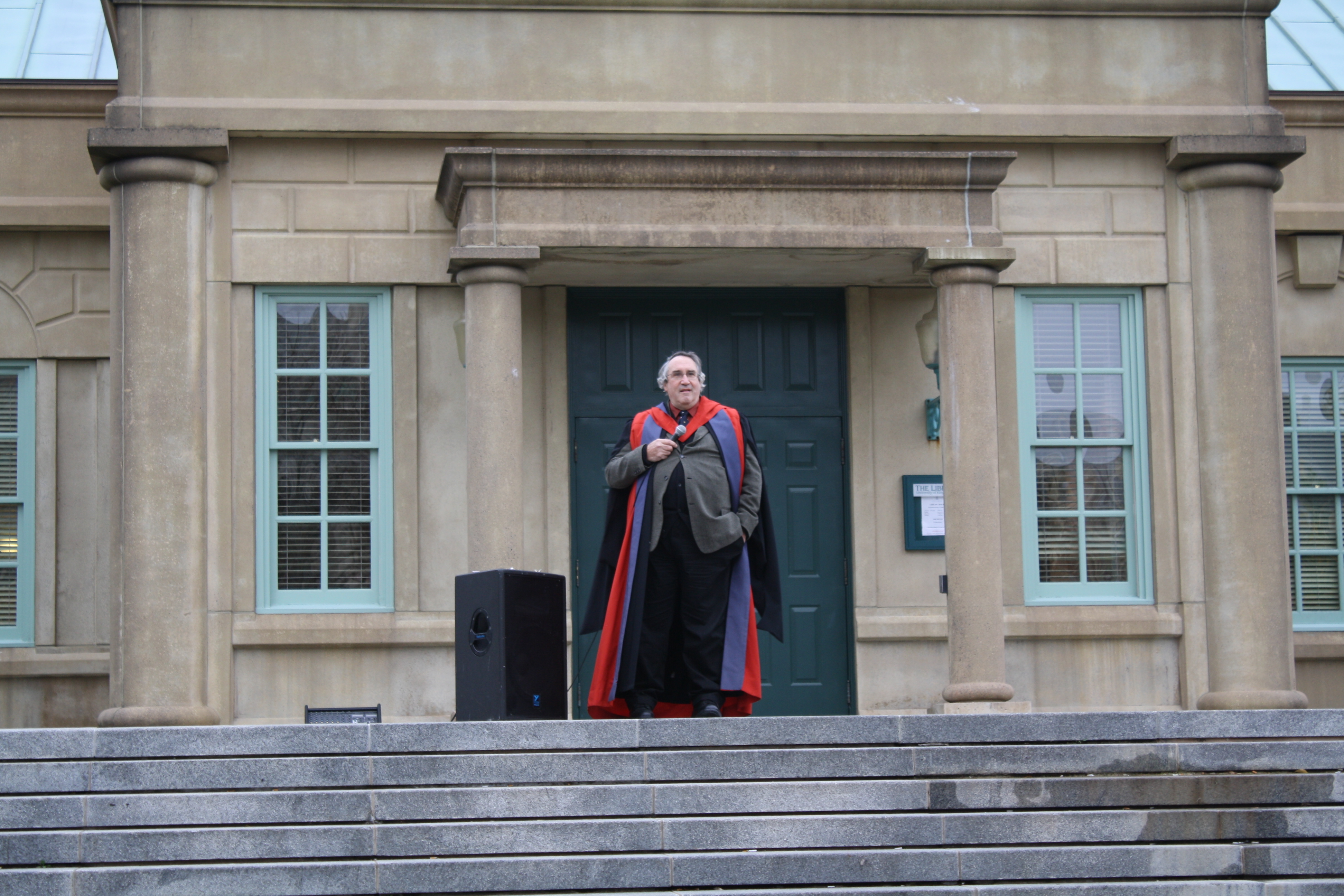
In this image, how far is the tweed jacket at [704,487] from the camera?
8.62 metres

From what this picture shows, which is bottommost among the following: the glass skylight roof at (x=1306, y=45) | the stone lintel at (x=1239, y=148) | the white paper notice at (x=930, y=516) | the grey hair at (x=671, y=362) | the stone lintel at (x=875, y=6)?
the white paper notice at (x=930, y=516)

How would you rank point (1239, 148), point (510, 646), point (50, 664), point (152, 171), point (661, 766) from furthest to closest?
point (50, 664) < point (1239, 148) < point (152, 171) < point (510, 646) < point (661, 766)

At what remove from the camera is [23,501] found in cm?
1177

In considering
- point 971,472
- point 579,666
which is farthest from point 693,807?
point 579,666

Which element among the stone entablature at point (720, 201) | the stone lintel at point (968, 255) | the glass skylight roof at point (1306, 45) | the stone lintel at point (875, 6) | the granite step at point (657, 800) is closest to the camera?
the granite step at point (657, 800)

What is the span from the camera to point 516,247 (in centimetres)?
1041

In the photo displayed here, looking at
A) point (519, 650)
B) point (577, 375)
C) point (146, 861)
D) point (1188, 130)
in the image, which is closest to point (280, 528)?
point (577, 375)

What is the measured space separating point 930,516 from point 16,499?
237 inches

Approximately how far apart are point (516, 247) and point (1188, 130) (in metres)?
4.42

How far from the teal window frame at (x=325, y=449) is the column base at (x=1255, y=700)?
201 inches

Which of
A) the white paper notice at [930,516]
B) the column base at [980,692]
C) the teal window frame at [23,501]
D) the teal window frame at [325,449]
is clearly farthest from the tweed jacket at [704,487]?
the teal window frame at [23,501]

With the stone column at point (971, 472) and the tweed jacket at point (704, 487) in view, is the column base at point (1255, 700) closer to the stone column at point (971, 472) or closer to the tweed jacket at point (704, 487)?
the stone column at point (971, 472)

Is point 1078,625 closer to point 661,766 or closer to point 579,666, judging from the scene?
point 579,666

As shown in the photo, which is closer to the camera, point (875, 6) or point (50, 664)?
point (875, 6)
